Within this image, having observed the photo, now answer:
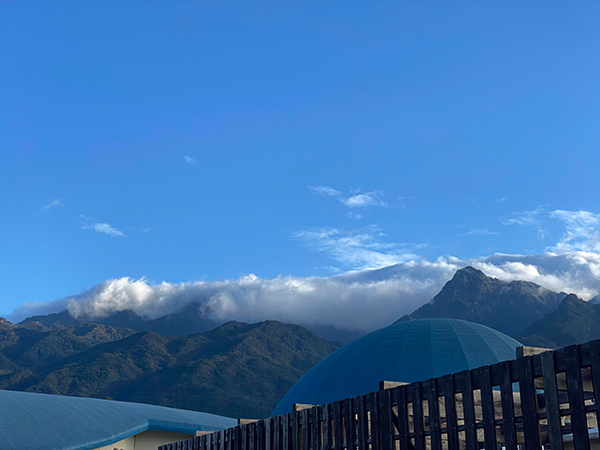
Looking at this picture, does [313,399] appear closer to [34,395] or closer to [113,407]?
[113,407]

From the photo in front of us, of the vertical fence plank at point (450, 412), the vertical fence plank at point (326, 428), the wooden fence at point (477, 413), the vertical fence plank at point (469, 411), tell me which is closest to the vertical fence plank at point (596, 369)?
the wooden fence at point (477, 413)

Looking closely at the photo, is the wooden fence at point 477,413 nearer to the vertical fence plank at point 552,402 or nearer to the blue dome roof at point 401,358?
the vertical fence plank at point 552,402

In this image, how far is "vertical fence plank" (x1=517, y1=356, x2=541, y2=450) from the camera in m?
9.55

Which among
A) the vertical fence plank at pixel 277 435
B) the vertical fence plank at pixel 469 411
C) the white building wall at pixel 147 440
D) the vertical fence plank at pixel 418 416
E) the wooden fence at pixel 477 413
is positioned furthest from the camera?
the white building wall at pixel 147 440

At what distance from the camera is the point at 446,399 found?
36.0 feet

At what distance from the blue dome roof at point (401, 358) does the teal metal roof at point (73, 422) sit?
8.56 m

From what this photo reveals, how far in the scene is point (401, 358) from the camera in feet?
157

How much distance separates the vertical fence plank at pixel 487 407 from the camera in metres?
10.1

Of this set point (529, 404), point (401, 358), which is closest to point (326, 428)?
point (529, 404)

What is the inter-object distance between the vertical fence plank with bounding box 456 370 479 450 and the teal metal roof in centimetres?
3152

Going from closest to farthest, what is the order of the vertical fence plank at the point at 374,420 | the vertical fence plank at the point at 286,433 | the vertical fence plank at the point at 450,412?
the vertical fence plank at the point at 450,412 → the vertical fence plank at the point at 374,420 → the vertical fence plank at the point at 286,433

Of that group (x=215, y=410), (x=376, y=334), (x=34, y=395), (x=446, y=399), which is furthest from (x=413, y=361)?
(x=215, y=410)

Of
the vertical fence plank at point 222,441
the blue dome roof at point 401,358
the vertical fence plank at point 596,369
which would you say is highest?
the blue dome roof at point 401,358

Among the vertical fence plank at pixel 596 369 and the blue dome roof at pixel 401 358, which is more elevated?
the blue dome roof at pixel 401 358
